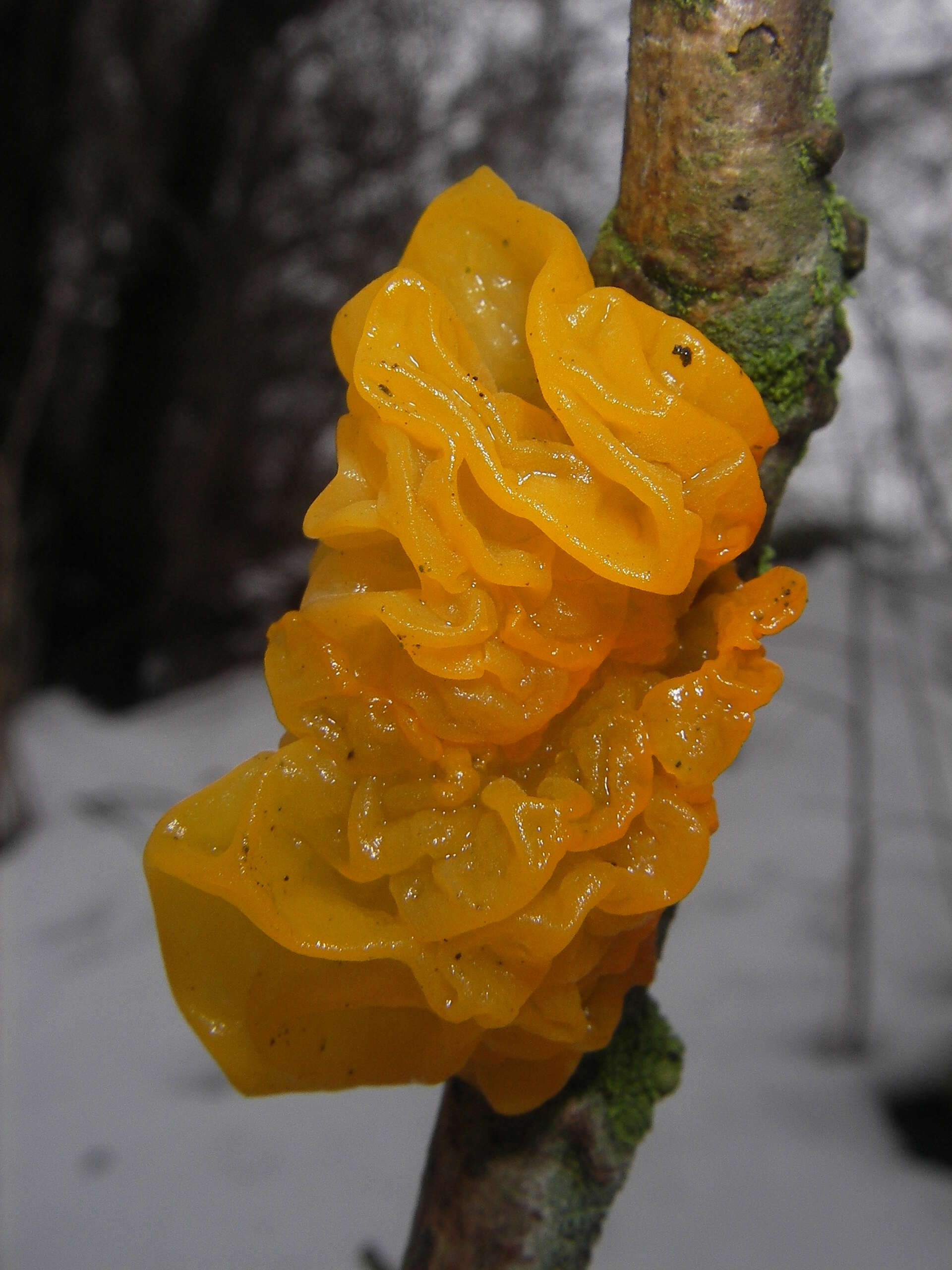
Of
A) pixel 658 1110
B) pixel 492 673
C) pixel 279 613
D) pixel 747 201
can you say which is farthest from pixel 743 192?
pixel 279 613

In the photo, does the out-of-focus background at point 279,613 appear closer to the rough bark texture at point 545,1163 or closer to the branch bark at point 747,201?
the rough bark texture at point 545,1163

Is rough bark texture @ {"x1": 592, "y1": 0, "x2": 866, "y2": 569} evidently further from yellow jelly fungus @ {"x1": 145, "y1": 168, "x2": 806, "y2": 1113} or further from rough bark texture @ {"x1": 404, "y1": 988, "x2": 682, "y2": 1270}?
rough bark texture @ {"x1": 404, "y1": 988, "x2": 682, "y2": 1270}

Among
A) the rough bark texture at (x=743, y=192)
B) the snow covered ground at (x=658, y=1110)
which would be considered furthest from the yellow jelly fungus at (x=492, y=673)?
the snow covered ground at (x=658, y=1110)

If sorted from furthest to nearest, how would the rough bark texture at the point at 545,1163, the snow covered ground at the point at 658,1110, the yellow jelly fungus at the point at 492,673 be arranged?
the snow covered ground at the point at 658,1110 → the rough bark texture at the point at 545,1163 → the yellow jelly fungus at the point at 492,673

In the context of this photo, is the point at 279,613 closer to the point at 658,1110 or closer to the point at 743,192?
the point at 658,1110

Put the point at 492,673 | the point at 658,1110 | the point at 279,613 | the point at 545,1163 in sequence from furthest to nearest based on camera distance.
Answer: the point at 279,613 < the point at 658,1110 < the point at 545,1163 < the point at 492,673

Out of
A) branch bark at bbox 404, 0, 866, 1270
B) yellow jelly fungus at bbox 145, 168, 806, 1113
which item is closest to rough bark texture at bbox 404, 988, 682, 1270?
yellow jelly fungus at bbox 145, 168, 806, 1113

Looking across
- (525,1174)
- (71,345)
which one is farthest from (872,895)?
(71,345)
